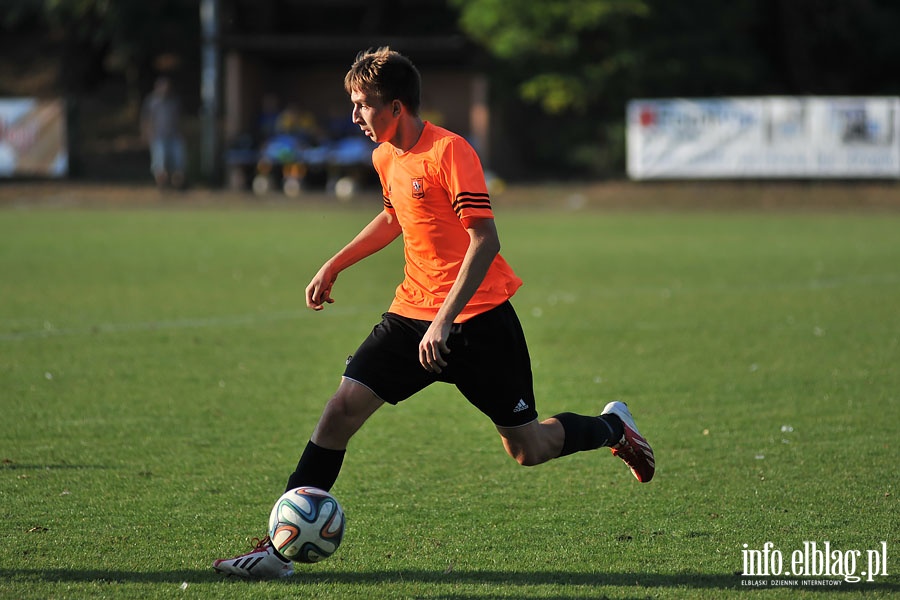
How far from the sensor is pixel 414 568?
458 cm

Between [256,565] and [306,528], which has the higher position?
[306,528]

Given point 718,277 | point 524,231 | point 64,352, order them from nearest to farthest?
point 64,352 → point 718,277 → point 524,231

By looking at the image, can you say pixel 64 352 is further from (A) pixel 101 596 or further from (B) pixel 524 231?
(B) pixel 524 231

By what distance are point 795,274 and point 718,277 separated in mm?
1043

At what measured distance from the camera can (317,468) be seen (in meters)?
4.71

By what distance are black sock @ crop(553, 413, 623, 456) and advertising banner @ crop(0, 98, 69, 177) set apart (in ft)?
86.1

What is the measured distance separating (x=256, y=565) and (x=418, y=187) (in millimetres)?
1597

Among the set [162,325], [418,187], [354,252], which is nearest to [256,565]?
[354,252]

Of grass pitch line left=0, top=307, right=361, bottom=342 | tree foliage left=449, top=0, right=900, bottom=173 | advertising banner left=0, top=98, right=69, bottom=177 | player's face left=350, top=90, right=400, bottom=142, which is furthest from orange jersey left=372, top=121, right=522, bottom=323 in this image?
tree foliage left=449, top=0, right=900, bottom=173

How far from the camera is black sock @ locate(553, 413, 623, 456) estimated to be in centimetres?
518

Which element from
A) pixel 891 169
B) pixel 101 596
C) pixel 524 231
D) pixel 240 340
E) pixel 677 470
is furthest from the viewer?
pixel 891 169

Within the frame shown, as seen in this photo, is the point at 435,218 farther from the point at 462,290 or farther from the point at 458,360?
the point at 458,360

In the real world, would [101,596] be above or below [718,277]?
above

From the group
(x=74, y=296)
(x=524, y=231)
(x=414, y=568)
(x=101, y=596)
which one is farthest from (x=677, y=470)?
(x=524, y=231)
